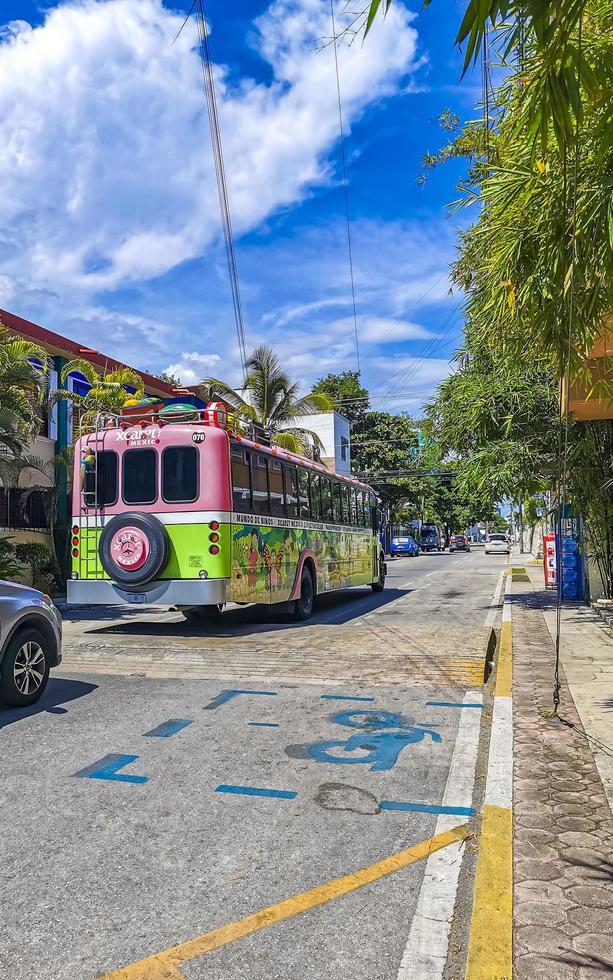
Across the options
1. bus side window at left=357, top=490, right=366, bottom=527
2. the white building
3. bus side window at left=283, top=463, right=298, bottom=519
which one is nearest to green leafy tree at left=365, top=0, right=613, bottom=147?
bus side window at left=283, top=463, right=298, bottom=519

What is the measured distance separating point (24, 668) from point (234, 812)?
3.17 m

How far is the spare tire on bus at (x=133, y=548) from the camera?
35.8 feet

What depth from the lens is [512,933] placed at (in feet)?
9.94

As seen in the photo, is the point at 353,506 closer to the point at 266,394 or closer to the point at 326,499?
the point at 326,499

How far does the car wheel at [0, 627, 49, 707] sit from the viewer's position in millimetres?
6504

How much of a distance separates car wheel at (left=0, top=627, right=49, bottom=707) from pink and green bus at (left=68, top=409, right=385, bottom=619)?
3934mm

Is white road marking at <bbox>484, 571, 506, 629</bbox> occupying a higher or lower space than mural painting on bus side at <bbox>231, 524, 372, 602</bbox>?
lower

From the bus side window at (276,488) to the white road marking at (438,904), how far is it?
318 inches

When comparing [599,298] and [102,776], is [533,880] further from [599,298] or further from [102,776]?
[599,298]

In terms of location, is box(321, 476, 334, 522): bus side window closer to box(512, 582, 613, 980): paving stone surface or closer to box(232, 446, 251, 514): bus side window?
box(232, 446, 251, 514): bus side window

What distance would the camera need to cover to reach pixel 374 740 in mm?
5836

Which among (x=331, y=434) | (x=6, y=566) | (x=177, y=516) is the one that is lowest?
(x=6, y=566)

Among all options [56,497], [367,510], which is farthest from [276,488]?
[56,497]

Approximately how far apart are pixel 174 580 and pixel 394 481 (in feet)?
145
